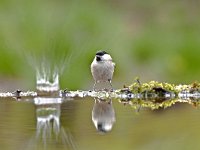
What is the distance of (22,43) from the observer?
1194 cm

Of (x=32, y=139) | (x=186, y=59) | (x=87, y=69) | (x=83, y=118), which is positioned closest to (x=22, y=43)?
(x=87, y=69)

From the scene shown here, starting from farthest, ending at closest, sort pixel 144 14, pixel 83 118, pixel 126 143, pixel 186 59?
pixel 144 14
pixel 186 59
pixel 83 118
pixel 126 143

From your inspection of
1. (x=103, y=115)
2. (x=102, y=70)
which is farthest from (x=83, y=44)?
(x=103, y=115)

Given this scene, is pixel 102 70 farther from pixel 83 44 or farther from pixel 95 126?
pixel 83 44

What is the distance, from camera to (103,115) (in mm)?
5551

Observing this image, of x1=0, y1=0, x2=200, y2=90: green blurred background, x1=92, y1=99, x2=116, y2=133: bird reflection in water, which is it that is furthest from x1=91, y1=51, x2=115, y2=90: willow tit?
x1=0, y1=0, x2=200, y2=90: green blurred background

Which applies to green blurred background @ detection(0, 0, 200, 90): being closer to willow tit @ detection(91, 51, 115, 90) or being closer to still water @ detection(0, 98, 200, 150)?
willow tit @ detection(91, 51, 115, 90)

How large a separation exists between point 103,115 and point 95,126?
0.46 meters

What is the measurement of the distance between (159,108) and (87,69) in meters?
6.21

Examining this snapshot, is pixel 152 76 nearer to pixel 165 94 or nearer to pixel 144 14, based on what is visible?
pixel 144 14

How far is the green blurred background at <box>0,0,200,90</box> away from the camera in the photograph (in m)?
11.9

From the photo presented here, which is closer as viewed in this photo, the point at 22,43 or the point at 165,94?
the point at 165,94

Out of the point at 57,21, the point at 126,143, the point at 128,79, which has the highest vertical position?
the point at 57,21

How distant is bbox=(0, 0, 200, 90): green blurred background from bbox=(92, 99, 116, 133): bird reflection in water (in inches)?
187
